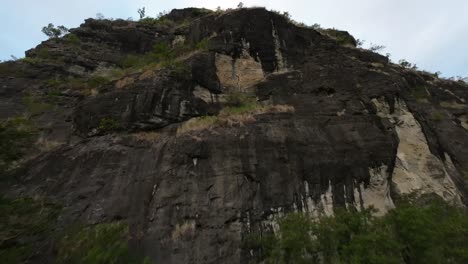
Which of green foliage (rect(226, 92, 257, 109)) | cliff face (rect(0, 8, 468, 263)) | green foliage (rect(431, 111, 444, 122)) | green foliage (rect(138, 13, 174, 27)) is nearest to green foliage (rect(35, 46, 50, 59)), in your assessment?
cliff face (rect(0, 8, 468, 263))

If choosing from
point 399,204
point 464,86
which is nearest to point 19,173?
point 399,204

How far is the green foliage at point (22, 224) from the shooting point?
1373 cm

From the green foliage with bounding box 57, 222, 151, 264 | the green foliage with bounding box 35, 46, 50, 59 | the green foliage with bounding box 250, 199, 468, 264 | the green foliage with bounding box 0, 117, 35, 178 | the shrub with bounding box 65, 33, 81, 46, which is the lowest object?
the green foliage with bounding box 250, 199, 468, 264

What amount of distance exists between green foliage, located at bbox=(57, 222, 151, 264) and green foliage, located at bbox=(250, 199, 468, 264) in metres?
4.41

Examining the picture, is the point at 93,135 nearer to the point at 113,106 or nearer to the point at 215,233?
the point at 113,106

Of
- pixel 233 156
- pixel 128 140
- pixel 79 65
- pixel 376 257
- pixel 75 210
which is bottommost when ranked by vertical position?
pixel 376 257

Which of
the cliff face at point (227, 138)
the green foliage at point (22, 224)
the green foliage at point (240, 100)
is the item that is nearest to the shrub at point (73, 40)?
the cliff face at point (227, 138)

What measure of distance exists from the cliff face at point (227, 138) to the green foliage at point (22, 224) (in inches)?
20.1

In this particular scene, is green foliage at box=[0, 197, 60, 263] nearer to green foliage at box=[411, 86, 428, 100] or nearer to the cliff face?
the cliff face

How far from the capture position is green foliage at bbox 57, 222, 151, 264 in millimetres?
13211

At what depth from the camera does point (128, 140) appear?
1816cm

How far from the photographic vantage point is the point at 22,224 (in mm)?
14672

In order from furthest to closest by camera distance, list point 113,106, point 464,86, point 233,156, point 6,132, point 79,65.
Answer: point 464,86, point 79,65, point 113,106, point 6,132, point 233,156

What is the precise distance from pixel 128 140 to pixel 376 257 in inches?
462
